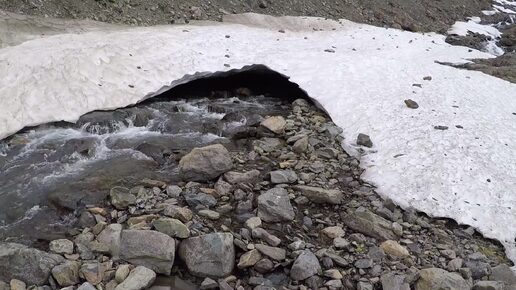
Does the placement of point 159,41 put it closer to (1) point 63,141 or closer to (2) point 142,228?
(1) point 63,141

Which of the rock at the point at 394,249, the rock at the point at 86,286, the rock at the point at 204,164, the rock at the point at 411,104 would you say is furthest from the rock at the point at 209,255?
the rock at the point at 411,104

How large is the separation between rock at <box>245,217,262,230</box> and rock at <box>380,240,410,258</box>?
6.15ft

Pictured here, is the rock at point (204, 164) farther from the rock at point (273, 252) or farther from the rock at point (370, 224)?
the rock at point (370, 224)

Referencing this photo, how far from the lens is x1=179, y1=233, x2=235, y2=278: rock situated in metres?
6.10

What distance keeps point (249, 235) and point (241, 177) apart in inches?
65.1

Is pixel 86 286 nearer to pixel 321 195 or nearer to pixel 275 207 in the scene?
pixel 275 207

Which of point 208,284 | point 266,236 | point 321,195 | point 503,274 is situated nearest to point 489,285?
point 503,274

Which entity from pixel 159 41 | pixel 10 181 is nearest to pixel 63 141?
pixel 10 181

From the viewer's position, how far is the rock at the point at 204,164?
8234 millimetres

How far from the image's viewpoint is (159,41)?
13.3 meters

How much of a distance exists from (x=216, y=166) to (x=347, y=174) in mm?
2573

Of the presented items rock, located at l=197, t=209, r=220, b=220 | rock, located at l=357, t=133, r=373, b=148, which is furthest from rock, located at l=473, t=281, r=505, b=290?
rock, located at l=357, t=133, r=373, b=148

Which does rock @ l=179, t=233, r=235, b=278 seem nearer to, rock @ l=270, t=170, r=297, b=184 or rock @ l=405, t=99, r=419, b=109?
rock @ l=270, t=170, r=297, b=184

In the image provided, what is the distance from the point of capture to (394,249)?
22.2ft
